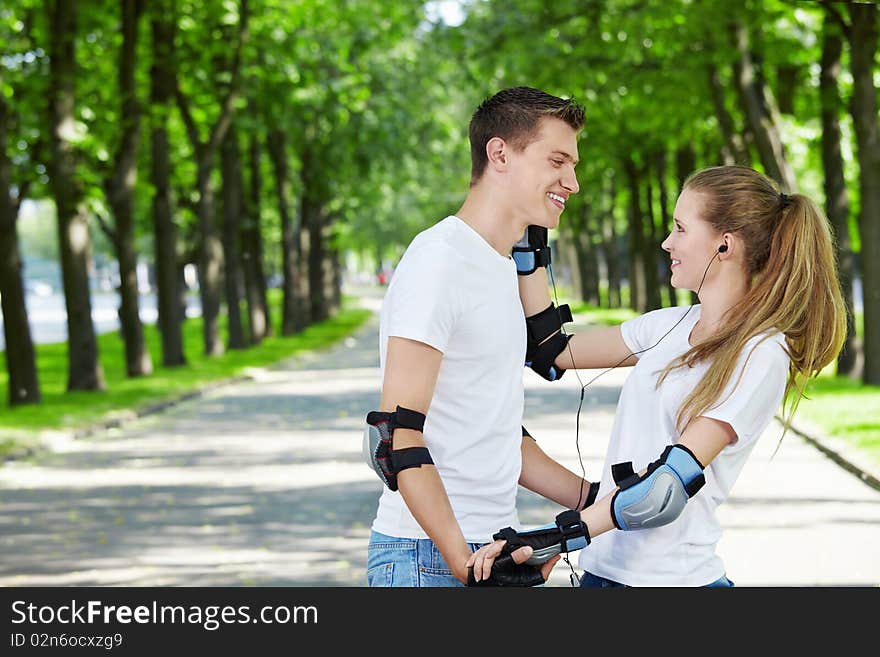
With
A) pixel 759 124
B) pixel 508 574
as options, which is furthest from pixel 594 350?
pixel 759 124

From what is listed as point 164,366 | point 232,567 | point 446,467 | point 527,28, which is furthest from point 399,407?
point 164,366

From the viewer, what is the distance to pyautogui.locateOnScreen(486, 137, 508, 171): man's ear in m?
3.34

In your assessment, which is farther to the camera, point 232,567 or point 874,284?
point 874,284

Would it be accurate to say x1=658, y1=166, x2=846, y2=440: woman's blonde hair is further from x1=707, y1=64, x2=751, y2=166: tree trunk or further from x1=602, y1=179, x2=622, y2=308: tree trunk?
x1=602, y1=179, x2=622, y2=308: tree trunk

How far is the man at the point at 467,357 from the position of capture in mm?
3111

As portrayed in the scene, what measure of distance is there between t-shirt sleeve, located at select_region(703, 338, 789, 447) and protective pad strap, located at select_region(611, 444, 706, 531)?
0.13 metres

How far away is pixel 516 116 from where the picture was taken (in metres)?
3.32

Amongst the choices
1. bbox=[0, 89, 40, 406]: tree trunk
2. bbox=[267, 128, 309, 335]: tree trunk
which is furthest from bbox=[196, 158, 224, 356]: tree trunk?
bbox=[0, 89, 40, 406]: tree trunk

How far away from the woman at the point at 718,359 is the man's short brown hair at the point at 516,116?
0.41 meters

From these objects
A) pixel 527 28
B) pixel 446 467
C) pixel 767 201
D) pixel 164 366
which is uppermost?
pixel 527 28

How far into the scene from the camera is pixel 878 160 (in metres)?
19.6

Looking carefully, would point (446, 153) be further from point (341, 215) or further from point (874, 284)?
point (874, 284)

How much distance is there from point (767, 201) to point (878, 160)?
55.5 ft

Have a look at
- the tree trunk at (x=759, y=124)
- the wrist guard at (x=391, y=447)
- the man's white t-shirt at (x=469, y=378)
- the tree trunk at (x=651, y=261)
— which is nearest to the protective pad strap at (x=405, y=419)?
the wrist guard at (x=391, y=447)
